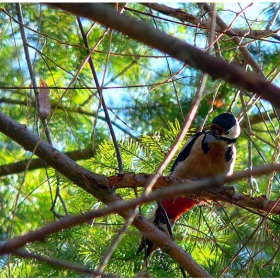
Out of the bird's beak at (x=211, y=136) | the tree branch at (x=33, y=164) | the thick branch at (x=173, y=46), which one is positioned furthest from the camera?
the tree branch at (x=33, y=164)

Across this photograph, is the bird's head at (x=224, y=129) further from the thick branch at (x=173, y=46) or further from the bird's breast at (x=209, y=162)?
the thick branch at (x=173, y=46)

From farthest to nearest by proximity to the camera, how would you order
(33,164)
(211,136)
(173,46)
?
(33,164), (211,136), (173,46)

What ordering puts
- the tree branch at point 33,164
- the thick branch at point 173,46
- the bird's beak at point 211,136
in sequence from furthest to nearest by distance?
the tree branch at point 33,164 → the bird's beak at point 211,136 → the thick branch at point 173,46

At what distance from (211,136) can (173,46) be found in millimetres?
2224

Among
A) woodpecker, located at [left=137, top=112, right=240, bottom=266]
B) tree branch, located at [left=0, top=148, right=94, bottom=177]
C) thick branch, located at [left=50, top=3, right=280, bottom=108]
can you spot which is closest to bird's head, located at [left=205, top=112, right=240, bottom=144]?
woodpecker, located at [left=137, top=112, right=240, bottom=266]

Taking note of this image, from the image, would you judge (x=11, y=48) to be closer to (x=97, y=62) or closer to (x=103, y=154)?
(x=97, y=62)

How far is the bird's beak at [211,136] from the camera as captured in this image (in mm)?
2886

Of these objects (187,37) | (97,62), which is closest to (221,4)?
(187,37)

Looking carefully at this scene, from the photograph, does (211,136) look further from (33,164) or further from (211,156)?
(33,164)

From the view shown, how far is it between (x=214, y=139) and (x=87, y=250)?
88cm

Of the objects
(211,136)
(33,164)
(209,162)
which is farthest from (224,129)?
(33,164)

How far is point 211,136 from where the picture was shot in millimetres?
2912

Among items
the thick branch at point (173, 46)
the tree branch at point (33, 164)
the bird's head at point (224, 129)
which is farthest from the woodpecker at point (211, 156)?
the thick branch at point (173, 46)

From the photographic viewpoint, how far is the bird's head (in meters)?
2.91
